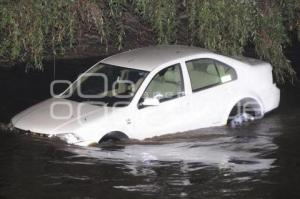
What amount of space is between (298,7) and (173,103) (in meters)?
6.14

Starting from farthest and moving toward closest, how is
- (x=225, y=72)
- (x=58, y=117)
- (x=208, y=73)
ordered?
(x=225, y=72), (x=208, y=73), (x=58, y=117)

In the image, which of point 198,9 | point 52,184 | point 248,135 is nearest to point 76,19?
point 198,9

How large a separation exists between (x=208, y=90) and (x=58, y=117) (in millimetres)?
2573

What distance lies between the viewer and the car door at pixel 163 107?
9320 mm

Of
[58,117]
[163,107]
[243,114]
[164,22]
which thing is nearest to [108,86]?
[163,107]

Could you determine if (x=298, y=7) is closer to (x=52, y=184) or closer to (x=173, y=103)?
(x=173, y=103)

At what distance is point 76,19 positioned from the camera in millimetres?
13102

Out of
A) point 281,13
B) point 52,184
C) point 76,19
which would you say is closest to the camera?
point 52,184

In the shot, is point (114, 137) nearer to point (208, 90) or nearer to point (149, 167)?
point (149, 167)

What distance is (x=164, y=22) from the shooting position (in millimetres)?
13336

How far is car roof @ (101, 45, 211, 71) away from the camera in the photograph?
9805 mm

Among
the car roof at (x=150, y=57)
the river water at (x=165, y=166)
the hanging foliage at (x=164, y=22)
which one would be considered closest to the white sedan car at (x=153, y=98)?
the car roof at (x=150, y=57)

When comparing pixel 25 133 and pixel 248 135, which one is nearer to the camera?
pixel 25 133

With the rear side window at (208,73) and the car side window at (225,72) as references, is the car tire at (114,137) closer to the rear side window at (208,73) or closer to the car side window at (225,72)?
the rear side window at (208,73)
